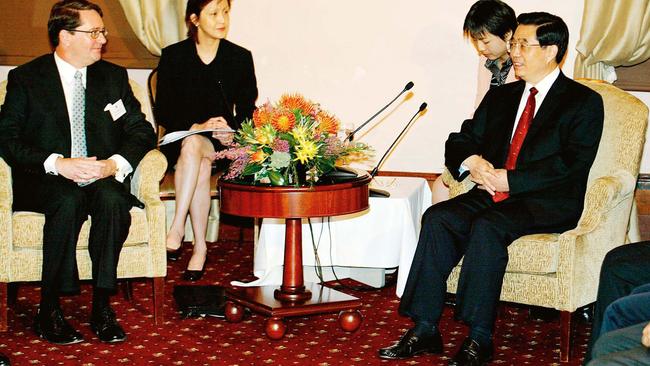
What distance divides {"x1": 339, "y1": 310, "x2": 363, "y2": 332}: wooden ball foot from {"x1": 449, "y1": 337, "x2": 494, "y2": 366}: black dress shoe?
53cm

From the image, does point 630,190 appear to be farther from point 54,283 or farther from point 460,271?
point 54,283

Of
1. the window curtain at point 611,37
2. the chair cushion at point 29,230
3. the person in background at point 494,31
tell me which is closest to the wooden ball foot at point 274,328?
the chair cushion at point 29,230

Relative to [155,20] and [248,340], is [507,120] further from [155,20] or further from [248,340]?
[155,20]

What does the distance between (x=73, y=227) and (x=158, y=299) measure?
1.68ft

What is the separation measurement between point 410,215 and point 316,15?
1912 millimetres

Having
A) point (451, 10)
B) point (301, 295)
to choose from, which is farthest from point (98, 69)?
point (451, 10)

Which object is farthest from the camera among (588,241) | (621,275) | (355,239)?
(355,239)

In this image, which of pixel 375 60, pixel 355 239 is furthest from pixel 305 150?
pixel 375 60

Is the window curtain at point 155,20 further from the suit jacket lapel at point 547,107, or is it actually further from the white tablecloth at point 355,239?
the suit jacket lapel at point 547,107

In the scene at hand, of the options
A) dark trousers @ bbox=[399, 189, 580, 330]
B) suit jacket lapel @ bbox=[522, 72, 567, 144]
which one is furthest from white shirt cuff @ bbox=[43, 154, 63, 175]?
suit jacket lapel @ bbox=[522, 72, 567, 144]

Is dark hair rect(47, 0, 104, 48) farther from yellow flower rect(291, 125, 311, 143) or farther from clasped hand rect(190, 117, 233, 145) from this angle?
yellow flower rect(291, 125, 311, 143)

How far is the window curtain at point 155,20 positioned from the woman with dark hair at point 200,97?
2.90ft

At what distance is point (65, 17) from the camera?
448cm

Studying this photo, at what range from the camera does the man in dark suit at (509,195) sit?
152 inches
